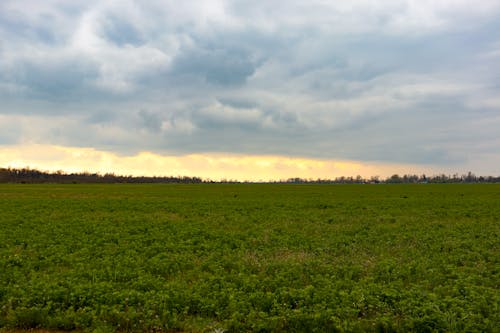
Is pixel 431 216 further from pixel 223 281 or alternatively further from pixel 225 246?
pixel 223 281

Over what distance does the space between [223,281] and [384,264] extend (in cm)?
614

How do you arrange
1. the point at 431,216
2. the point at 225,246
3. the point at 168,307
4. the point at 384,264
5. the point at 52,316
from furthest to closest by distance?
1. the point at 431,216
2. the point at 225,246
3. the point at 384,264
4. the point at 168,307
5. the point at 52,316

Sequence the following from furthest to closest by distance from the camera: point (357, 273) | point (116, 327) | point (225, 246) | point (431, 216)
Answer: point (431, 216) < point (225, 246) < point (357, 273) < point (116, 327)

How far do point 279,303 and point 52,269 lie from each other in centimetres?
851

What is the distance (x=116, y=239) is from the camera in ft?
65.1

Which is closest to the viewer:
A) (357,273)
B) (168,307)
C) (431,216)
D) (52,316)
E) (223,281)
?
(52,316)

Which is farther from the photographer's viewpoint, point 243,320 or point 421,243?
point 421,243

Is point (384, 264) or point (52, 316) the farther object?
point (384, 264)

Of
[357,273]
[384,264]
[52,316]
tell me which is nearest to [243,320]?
[52,316]

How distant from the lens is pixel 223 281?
38.7ft

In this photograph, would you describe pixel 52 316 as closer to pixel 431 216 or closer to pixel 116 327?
pixel 116 327

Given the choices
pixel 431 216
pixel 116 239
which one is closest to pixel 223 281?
pixel 116 239

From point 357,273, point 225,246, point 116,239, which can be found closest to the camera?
point 357,273

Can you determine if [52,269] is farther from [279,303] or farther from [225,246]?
[279,303]
